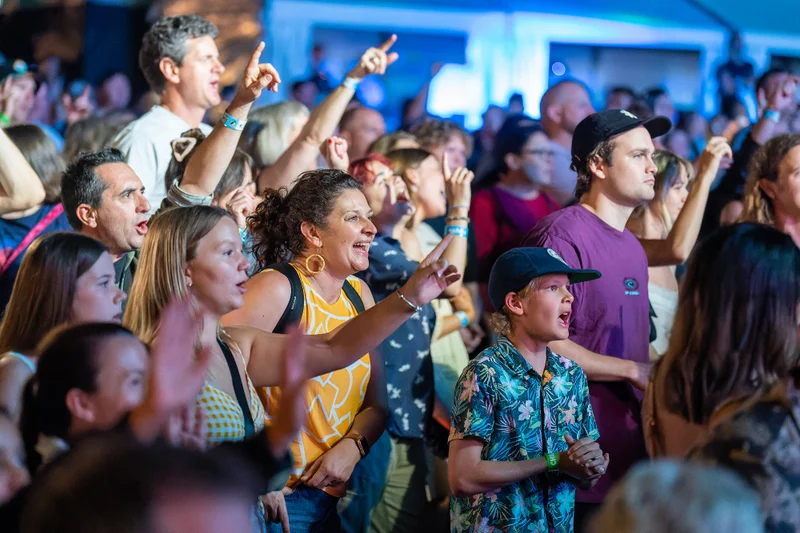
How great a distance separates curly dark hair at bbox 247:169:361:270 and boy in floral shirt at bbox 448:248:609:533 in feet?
2.27

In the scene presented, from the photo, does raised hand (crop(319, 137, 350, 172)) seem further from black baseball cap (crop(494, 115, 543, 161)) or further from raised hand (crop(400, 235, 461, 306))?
raised hand (crop(400, 235, 461, 306))

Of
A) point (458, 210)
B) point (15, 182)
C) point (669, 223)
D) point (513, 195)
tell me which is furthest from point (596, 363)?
point (15, 182)

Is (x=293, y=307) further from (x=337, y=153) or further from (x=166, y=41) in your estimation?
(x=166, y=41)

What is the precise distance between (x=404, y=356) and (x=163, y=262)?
151 cm

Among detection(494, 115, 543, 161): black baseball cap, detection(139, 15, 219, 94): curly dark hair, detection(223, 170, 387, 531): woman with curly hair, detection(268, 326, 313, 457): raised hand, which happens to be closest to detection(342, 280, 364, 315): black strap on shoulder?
detection(223, 170, 387, 531): woman with curly hair

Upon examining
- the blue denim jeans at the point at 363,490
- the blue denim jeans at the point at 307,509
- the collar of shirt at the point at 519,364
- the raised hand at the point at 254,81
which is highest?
the raised hand at the point at 254,81

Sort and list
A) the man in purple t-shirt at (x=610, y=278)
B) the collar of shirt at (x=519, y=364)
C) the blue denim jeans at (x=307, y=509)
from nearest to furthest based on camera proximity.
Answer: the collar of shirt at (x=519, y=364), the blue denim jeans at (x=307, y=509), the man in purple t-shirt at (x=610, y=278)

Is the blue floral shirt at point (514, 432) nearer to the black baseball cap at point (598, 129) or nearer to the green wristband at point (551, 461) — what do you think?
the green wristband at point (551, 461)

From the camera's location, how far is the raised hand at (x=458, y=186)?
432cm

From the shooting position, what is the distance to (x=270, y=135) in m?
5.13

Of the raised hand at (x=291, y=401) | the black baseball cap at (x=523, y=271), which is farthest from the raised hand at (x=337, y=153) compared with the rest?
the raised hand at (x=291, y=401)

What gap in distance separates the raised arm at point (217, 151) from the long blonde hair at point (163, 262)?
76cm

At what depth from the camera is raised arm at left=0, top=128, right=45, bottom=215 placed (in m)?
3.90

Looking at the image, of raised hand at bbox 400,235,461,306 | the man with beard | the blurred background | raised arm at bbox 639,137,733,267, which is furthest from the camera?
the blurred background
